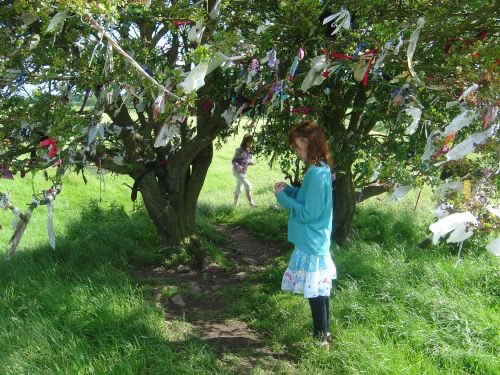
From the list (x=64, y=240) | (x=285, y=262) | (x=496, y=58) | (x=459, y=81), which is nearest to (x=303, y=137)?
(x=459, y=81)

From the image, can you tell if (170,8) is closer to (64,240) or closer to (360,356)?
(360,356)

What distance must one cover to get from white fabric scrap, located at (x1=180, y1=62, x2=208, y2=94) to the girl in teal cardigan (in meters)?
0.75

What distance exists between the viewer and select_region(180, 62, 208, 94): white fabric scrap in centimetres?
298

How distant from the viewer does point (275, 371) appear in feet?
11.3

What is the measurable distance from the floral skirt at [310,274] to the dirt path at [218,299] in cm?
61

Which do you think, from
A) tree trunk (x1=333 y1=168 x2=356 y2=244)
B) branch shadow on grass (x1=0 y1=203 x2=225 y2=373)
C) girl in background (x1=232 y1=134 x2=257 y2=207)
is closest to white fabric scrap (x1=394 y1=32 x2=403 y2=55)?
branch shadow on grass (x1=0 y1=203 x2=225 y2=373)

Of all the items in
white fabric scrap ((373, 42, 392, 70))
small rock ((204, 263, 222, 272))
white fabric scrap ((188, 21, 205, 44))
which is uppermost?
white fabric scrap ((188, 21, 205, 44))

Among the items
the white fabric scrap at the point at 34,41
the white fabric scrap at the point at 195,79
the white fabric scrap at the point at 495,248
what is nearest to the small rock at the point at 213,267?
the white fabric scrap at the point at 34,41

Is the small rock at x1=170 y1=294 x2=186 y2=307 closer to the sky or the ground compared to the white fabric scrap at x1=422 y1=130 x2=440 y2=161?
closer to the ground

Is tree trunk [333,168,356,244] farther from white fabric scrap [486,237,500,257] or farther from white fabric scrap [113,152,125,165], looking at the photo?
white fabric scrap [486,237,500,257]

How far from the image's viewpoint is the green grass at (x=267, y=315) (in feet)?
10.9

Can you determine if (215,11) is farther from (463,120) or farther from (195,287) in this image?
(195,287)

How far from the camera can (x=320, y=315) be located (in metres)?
3.56

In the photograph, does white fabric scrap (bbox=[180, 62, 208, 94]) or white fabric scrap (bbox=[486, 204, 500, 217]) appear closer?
white fabric scrap (bbox=[486, 204, 500, 217])
